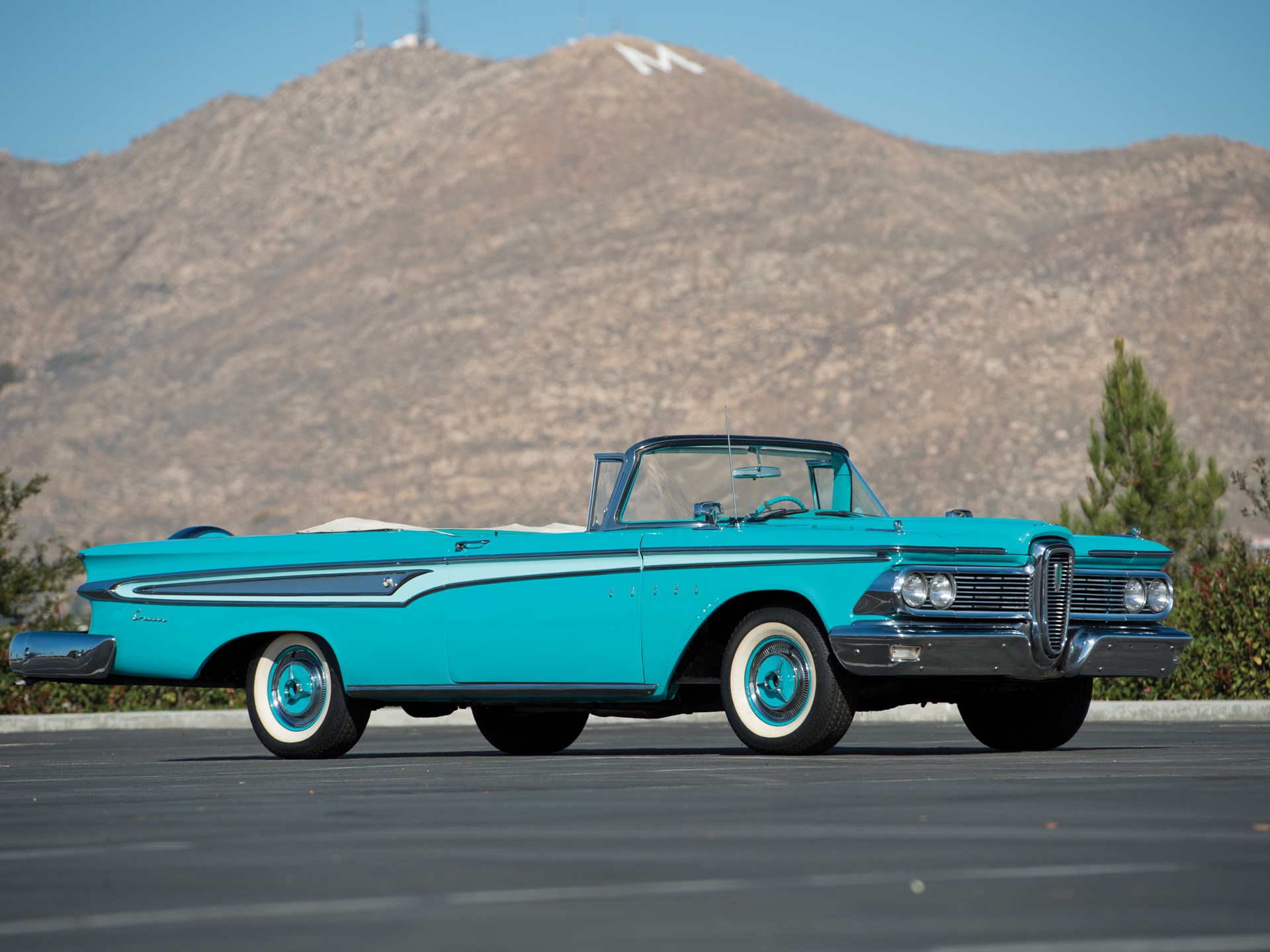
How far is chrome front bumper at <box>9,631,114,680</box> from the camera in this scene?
40.2ft

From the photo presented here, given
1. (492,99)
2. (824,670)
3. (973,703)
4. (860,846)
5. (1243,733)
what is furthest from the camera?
(492,99)

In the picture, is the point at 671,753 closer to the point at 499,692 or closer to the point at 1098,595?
the point at 499,692

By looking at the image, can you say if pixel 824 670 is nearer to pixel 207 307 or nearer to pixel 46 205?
pixel 207 307

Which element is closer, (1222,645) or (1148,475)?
(1222,645)

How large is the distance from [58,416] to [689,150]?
3662 cm

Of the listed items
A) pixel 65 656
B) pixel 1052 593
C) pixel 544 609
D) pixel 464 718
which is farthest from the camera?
pixel 464 718

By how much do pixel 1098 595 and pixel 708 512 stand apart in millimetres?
2299

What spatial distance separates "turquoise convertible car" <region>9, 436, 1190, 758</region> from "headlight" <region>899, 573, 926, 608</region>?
1.0 inches

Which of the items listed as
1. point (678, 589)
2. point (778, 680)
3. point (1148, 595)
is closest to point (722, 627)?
point (678, 589)

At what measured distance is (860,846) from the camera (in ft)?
19.8

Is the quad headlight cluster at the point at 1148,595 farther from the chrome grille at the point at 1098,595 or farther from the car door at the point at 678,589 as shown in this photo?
the car door at the point at 678,589

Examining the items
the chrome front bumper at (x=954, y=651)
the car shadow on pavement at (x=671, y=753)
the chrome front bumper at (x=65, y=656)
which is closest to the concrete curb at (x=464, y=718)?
the car shadow on pavement at (x=671, y=753)

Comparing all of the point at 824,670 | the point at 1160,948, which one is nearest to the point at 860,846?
the point at 1160,948

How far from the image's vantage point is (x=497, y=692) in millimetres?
10992
